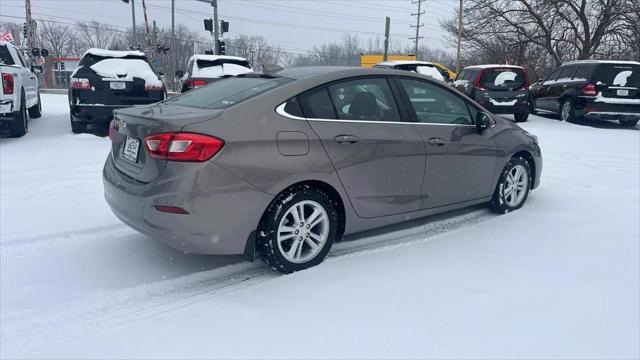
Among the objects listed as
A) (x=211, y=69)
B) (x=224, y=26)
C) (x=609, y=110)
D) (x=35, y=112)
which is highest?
(x=224, y=26)

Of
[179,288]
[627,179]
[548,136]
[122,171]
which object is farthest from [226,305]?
[548,136]

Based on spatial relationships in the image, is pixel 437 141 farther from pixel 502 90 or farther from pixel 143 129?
pixel 502 90

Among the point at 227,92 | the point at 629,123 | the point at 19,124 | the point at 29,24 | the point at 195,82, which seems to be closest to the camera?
the point at 227,92

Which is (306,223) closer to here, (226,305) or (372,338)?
(226,305)

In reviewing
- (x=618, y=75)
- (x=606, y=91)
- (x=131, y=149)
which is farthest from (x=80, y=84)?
(x=618, y=75)

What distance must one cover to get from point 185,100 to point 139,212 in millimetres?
1106

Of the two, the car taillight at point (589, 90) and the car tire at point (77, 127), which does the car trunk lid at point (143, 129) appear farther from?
the car taillight at point (589, 90)

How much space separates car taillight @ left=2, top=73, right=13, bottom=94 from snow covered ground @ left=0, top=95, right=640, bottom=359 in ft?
11.6

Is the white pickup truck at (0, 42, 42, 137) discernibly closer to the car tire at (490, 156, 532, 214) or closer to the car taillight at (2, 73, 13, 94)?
the car taillight at (2, 73, 13, 94)

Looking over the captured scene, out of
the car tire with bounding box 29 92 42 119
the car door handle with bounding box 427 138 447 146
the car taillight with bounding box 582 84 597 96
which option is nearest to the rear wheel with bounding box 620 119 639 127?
the car taillight with bounding box 582 84 597 96

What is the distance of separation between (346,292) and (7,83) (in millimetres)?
7191

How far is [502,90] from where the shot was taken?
13023 millimetres

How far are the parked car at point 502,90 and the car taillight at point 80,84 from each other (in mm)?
9486

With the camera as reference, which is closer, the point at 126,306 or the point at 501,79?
the point at 126,306
